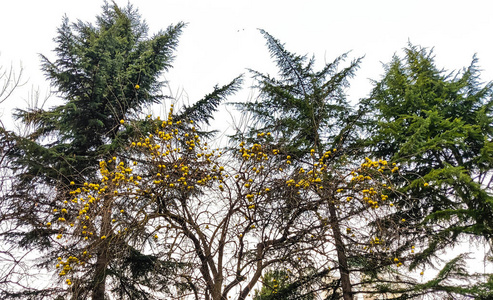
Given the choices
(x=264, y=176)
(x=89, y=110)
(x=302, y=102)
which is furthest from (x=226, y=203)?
(x=89, y=110)

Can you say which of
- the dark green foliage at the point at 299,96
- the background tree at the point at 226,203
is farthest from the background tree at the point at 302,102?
the background tree at the point at 226,203

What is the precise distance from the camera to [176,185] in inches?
132

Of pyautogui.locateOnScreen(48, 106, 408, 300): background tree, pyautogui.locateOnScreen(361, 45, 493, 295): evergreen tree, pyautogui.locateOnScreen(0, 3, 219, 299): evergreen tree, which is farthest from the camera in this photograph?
pyautogui.locateOnScreen(0, 3, 219, 299): evergreen tree

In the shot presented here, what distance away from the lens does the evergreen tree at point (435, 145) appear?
4.52 m

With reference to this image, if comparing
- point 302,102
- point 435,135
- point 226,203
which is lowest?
point 226,203

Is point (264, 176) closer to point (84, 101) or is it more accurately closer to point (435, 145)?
point (435, 145)

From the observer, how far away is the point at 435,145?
194 inches

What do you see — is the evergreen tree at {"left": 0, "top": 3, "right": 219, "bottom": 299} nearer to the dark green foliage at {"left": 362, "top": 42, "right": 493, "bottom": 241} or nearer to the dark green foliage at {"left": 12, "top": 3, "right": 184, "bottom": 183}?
the dark green foliage at {"left": 12, "top": 3, "right": 184, "bottom": 183}

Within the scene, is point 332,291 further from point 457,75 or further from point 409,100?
point 457,75

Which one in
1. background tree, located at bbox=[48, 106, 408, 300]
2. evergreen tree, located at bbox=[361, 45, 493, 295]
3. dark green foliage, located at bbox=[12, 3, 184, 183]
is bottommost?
background tree, located at bbox=[48, 106, 408, 300]

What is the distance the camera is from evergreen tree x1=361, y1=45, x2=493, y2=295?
4.52 m

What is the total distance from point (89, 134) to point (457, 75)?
30.0ft

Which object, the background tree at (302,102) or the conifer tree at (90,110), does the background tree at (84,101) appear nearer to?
the conifer tree at (90,110)

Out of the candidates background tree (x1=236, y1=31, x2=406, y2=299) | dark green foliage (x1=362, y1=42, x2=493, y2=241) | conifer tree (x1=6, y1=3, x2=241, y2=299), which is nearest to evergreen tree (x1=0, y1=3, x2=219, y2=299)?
conifer tree (x1=6, y1=3, x2=241, y2=299)
